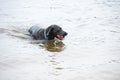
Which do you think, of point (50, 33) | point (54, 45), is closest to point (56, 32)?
point (50, 33)

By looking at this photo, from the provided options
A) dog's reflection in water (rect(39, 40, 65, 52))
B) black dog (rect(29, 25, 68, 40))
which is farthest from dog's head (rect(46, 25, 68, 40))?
dog's reflection in water (rect(39, 40, 65, 52))

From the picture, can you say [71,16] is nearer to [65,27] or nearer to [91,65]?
[65,27]

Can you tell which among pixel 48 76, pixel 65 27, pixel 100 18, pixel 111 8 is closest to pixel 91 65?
pixel 48 76

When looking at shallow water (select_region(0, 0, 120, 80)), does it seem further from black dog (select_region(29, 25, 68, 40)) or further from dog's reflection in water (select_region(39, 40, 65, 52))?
black dog (select_region(29, 25, 68, 40))

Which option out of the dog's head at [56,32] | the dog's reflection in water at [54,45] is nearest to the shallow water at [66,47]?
the dog's reflection in water at [54,45]

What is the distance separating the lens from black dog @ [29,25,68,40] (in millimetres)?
8266

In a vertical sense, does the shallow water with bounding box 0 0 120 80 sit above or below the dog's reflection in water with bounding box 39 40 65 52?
above

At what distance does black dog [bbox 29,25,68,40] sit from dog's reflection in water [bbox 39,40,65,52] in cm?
19

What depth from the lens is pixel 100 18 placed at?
11617 millimetres

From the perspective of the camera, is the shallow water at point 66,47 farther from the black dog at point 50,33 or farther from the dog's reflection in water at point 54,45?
the black dog at point 50,33

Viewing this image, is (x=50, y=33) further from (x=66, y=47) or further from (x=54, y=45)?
(x=66, y=47)

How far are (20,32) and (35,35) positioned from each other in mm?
1033

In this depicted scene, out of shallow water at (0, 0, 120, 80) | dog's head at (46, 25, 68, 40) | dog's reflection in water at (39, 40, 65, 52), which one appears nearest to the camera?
shallow water at (0, 0, 120, 80)

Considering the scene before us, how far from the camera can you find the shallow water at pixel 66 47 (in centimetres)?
529
